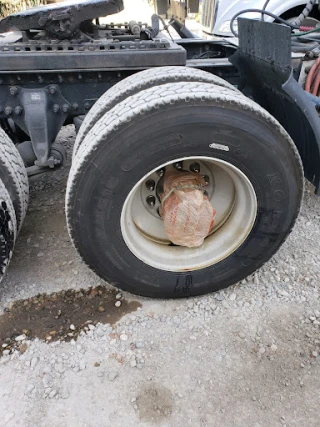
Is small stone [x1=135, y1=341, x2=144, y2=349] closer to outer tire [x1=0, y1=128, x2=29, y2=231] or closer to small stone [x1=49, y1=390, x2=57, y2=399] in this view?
small stone [x1=49, y1=390, x2=57, y2=399]

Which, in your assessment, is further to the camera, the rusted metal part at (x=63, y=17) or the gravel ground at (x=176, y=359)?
the rusted metal part at (x=63, y=17)

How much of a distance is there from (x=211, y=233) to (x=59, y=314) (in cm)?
103

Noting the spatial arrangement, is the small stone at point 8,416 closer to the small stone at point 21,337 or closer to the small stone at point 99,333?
the small stone at point 21,337

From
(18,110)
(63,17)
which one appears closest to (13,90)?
(18,110)

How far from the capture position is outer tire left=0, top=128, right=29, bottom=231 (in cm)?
243

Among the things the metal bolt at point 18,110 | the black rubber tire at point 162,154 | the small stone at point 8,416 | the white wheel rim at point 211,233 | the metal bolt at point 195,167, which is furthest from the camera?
the metal bolt at point 18,110

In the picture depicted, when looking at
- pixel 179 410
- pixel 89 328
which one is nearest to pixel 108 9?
pixel 89 328

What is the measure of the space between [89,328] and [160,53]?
5.80 feet

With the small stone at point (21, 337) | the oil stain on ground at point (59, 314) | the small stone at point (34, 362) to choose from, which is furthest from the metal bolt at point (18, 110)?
the small stone at point (34, 362)

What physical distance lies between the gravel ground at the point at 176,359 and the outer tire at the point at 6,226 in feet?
1.09

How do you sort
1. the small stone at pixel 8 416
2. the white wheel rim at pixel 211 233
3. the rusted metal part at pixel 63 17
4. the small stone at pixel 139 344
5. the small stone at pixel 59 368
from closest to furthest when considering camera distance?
the small stone at pixel 8 416 → the small stone at pixel 59 368 → the small stone at pixel 139 344 → the white wheel rim at pixel 211 233 → the rusted metal part at pixel 63 17

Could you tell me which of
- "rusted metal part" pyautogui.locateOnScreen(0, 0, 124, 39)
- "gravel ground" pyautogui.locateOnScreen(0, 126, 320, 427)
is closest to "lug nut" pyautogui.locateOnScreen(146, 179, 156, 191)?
"gravel ground" pyautogui.locateOnScreen(0, 126, 320, 427)

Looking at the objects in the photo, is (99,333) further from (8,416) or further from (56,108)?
(56,108)

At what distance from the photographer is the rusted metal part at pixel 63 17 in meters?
2.62
